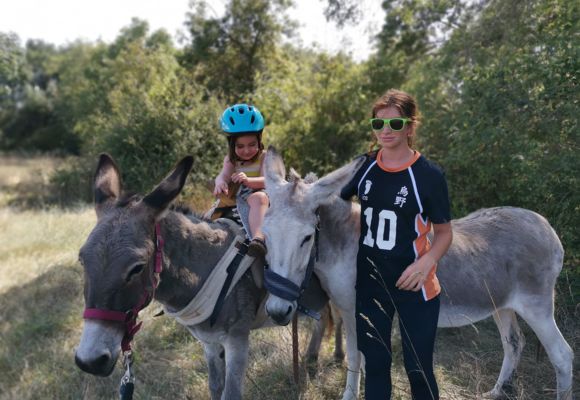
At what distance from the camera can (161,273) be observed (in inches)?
109

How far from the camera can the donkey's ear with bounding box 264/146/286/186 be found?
297 centimetres

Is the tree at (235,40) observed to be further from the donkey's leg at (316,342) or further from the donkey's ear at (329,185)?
the donkey's ear at (329,185)

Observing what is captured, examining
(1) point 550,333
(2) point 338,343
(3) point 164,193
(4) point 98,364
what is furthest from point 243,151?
(1) point 550,333

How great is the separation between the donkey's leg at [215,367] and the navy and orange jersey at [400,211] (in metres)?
1.47

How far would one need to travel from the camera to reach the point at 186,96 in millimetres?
14445

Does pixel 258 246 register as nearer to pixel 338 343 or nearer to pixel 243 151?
pixel 243 151

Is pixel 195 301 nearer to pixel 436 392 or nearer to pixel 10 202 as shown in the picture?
pixel 436 392

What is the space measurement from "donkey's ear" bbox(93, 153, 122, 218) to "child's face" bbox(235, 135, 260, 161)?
1.04m

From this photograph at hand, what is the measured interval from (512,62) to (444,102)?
212 cm

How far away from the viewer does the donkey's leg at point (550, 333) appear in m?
3.37

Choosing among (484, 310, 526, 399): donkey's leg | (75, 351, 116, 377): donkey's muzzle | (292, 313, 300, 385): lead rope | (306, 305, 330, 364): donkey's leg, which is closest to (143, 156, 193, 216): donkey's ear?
(75, 351, 116, 377): donkey's muzzle

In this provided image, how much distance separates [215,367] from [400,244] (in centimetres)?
179

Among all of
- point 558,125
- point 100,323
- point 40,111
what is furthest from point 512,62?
point 40,111

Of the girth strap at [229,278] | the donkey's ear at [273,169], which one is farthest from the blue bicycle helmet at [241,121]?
the girth strap at [229,278]
